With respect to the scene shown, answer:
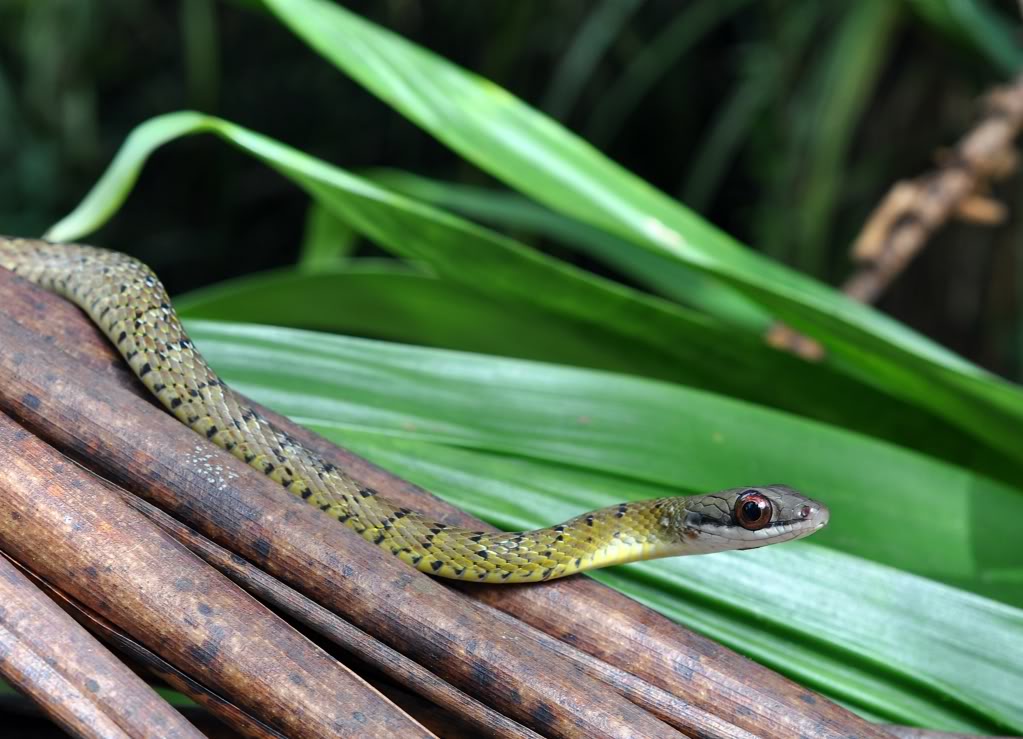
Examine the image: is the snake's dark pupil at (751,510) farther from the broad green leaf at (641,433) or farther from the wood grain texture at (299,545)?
the wood grain texture at (299,545)

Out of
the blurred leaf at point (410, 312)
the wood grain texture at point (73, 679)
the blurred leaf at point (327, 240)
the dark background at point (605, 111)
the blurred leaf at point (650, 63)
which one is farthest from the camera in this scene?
the blurred leaf at point (650, 63)

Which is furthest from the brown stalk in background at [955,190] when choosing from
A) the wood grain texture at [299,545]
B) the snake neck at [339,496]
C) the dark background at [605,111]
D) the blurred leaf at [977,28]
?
the wood grain texture at [299,545]

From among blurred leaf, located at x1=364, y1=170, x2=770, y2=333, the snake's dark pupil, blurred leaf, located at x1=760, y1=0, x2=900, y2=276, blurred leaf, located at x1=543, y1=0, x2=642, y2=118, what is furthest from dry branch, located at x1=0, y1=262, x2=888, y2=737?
blurred leaf, located at x1=543, y1=0, x2=642, y2=118

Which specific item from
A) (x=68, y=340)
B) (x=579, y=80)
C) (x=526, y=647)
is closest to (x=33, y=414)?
(x=68, y=340)

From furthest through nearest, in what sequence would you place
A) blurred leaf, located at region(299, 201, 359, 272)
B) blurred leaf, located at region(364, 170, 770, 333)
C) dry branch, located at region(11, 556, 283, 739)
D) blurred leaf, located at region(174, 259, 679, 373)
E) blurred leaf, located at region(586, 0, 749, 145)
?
1. blurred leaf, located at region(586, 0, 749, 145)
2. blurred leaf, located at region(299, 201, 359, 272)
3. blurred leaf, located at region(364, 170, 770, 333)
4. blurred leaf, located at region(174, 259, 679, 373)
5. dry branch, located at region(11, 556, 283, 739)

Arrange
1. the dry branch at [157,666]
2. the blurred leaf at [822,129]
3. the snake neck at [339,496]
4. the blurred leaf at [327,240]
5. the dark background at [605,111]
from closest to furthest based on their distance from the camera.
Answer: the dry branch at [157,666], the snake neck at [339,496], the blurred leaf at [327,240], the blurred leaf at [822,129], the dark background at [605,111]

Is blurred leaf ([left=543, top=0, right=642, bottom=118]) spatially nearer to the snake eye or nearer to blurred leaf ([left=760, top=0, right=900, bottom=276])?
blurred leaf ([left=760, top=0, right=900, bottom=276])

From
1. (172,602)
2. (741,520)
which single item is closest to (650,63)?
(741,520)
